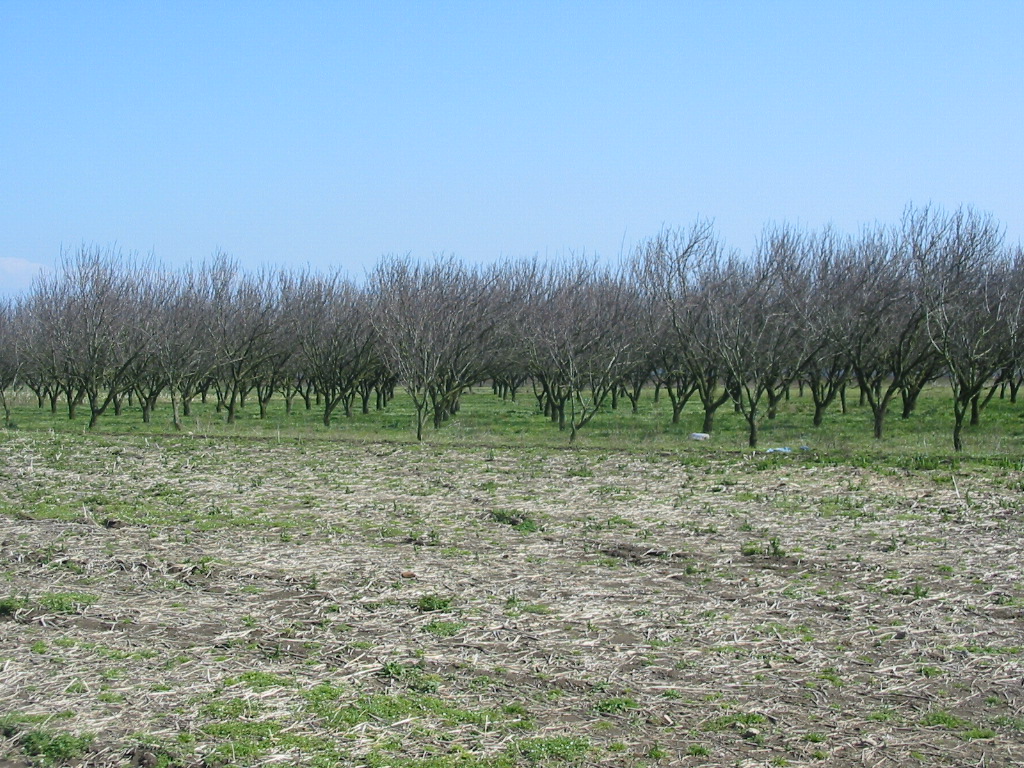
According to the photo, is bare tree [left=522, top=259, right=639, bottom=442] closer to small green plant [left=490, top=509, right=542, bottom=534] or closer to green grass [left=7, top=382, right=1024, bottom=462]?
green grass [left=7, top=382, right=1024, bottom=462]

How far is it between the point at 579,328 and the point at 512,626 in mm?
21571

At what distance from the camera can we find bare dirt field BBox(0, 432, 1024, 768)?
5117 mm

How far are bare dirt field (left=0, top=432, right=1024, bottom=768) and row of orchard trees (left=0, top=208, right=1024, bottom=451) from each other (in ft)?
37.5

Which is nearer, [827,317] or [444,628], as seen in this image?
[444,628]

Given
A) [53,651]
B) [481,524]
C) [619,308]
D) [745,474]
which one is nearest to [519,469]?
[745,474]

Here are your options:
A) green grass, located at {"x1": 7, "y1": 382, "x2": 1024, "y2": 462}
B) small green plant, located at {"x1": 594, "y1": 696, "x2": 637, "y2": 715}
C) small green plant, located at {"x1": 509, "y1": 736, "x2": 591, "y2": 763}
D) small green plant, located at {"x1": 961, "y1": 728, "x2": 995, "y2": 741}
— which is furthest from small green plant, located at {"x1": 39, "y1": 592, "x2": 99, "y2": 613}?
green grass, located at {"x1": 7, "y1": 382, "x2": 1024, "y2": 462}

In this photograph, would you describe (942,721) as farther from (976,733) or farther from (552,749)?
(552,749)

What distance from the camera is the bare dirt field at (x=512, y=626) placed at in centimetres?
512

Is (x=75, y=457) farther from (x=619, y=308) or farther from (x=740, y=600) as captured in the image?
(x=619, y=308)

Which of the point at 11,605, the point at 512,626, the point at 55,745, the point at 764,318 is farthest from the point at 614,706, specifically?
the point at 764,318

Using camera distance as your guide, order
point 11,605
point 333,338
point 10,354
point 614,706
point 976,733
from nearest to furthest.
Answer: point 976,733 → point 614,706 → point 11,605 → point 333,338 → point 10,354

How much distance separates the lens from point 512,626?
7.17 metres

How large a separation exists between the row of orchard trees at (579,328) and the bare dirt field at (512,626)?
1143 cm

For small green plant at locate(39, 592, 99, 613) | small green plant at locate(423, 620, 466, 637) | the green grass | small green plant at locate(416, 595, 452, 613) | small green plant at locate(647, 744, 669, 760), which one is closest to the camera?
small green plant at locate(647, 744, 669, 760)
